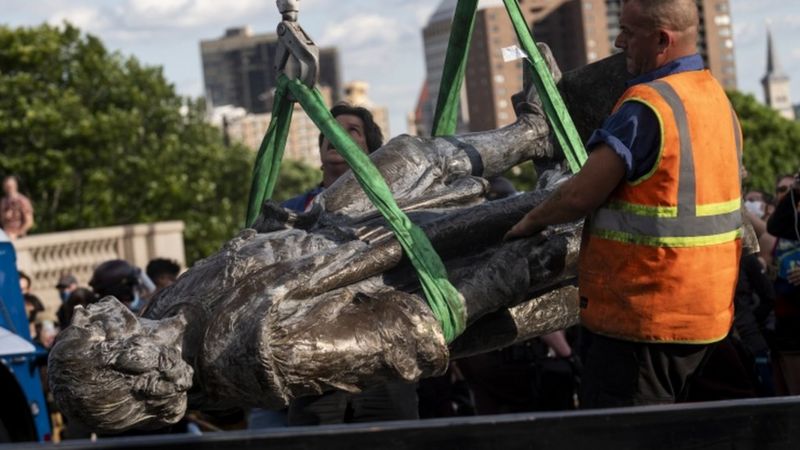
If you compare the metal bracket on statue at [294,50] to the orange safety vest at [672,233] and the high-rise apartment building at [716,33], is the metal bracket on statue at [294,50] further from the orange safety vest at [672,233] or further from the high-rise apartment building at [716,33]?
the high-rise apartment building at [716,33]

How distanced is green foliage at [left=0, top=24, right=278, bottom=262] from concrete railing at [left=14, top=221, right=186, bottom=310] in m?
13.8

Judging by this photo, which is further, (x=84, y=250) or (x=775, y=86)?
(x=775, y=86)

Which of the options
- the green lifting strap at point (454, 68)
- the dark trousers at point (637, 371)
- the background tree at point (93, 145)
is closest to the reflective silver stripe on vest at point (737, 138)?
the dark trousers at point (637, 371)

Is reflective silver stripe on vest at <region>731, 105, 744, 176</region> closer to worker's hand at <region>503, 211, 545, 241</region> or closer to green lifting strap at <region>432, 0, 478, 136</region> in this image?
worker's hand at <region>503, 211, 545, 241</region>

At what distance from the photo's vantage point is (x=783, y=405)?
162 inches

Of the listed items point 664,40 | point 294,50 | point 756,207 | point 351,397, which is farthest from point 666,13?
point 756,207

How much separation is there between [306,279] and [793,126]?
7751 centimetres

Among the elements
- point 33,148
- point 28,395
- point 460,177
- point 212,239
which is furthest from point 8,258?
point 212,239

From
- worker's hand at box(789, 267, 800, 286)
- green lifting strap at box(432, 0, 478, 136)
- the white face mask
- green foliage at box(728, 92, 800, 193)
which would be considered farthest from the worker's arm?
green foliage at box(728, 92, 800, 193)

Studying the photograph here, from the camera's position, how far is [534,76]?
600cm

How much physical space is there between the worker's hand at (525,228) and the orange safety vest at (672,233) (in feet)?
0.70

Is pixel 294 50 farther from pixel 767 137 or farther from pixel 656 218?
pixel 767 137

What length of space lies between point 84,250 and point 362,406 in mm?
20944

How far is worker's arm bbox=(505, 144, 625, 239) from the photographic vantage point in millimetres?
5055
